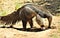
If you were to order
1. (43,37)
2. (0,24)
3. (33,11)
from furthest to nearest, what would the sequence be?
(0,24)
(33,11)
(43,37)

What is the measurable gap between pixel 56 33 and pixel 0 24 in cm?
255

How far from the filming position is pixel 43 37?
8195 mm

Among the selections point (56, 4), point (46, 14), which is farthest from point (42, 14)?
point (56, 4)

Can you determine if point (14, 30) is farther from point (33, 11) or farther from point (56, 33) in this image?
point (56, 33)

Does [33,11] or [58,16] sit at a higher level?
[33,11]

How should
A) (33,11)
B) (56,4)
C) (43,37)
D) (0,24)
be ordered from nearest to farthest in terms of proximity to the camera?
(43,37), (33,11), (0,24), (56,4)

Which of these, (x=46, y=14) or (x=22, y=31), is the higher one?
(x=46, y=14)

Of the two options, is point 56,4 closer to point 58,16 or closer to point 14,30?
point 58,16

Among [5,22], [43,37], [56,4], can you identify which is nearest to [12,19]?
[5,22]

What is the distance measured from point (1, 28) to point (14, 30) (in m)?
0.58

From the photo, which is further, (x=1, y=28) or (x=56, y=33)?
(x=1, y=28)

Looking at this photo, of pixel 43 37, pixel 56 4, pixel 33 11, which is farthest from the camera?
pixel 56 4

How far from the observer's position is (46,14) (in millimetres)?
9312

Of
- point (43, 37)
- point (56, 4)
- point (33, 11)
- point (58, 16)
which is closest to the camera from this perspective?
point (43, 37)
